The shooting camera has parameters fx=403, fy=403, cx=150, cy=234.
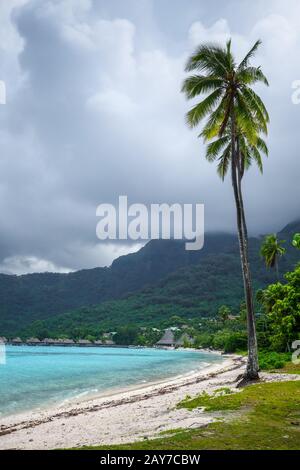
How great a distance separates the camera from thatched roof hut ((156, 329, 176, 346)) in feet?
493

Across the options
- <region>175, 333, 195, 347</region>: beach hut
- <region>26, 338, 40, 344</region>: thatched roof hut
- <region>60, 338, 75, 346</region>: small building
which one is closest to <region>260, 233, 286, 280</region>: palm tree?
<region>175, 333, 195, 347</region>: beach hut

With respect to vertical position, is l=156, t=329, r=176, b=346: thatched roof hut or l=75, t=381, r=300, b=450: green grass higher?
l=75, t=381, r=300, b=450: green grass

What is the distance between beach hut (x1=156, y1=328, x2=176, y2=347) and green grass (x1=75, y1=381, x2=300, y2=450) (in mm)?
139379

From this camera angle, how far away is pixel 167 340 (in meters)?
152

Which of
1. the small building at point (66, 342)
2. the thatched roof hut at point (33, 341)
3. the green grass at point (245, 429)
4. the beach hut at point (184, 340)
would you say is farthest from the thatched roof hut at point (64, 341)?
the green grass at point (245, 429)

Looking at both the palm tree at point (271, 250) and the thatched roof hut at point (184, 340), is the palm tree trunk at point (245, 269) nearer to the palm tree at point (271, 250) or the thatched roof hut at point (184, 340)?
the palm tree at point (271, 250)

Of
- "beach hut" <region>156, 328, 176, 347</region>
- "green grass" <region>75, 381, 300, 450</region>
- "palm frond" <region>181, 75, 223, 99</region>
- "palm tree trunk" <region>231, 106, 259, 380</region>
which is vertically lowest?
"beach hut" <region>156, 328, 176, 347</region>

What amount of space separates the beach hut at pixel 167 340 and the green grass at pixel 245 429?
457 ft

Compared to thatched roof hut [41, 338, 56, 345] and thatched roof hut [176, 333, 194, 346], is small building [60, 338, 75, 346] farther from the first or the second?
thatched roof hut [176, 333, 194, 346]

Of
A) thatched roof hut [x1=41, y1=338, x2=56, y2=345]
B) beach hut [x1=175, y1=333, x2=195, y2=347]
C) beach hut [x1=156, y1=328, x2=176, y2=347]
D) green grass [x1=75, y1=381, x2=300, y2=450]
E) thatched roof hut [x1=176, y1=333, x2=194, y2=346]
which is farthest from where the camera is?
thatched roof hut [x1=41, y1=338, x2=56, y2=345]

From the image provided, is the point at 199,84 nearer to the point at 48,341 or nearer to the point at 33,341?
the point at 48,341

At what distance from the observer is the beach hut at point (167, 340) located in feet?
492
